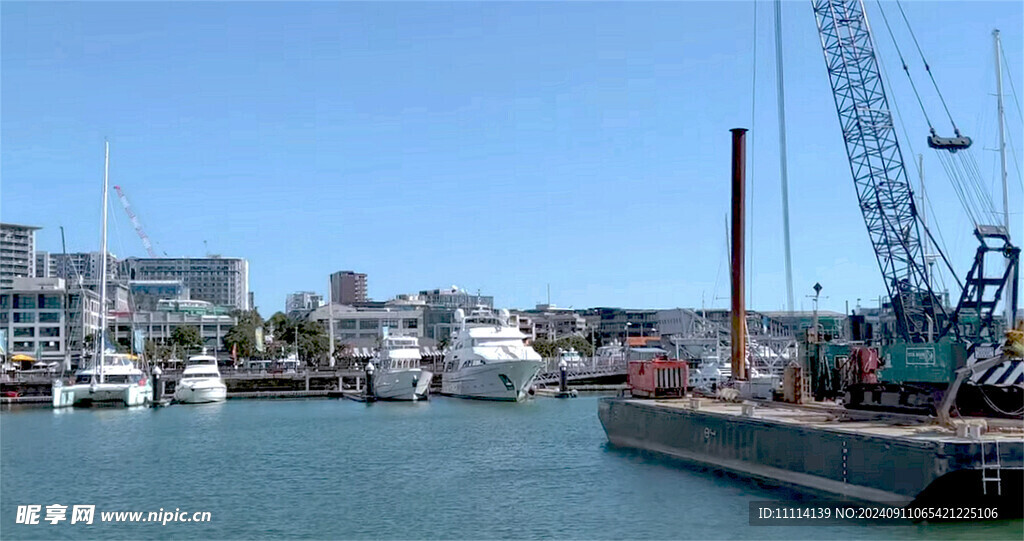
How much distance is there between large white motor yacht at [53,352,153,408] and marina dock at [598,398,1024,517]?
56.0 m

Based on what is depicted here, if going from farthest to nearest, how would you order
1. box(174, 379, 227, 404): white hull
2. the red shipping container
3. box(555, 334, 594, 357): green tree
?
box(555, 334, 594, 357): green tree < box(174, 379, 227, 404): white hull < the red shipping container

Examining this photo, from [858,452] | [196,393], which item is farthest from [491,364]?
[858,452]

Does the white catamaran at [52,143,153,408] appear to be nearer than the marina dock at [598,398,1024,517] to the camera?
No

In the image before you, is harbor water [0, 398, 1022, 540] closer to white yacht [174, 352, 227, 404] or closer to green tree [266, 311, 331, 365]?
white yacht [174, 352, 227, 404]

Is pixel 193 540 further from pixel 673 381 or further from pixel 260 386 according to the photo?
pixel 260 386

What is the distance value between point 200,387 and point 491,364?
26226 mm

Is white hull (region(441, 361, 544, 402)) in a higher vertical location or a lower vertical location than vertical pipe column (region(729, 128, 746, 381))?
lower

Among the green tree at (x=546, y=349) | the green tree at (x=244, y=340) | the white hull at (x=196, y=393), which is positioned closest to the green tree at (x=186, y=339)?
the green tree at (x=244, y=340)

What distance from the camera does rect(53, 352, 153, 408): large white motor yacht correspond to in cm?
8412

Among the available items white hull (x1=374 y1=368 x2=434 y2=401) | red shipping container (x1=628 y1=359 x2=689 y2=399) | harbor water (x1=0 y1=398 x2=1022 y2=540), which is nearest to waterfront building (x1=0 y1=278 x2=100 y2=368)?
white hull (x1=374 y1=368 x2=434 y2=401)

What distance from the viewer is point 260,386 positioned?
359 feet

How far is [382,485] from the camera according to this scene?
123 ft

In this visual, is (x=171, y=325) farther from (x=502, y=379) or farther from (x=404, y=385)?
(x=502, y=379)

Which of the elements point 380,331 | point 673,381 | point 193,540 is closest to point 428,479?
point 193,540
